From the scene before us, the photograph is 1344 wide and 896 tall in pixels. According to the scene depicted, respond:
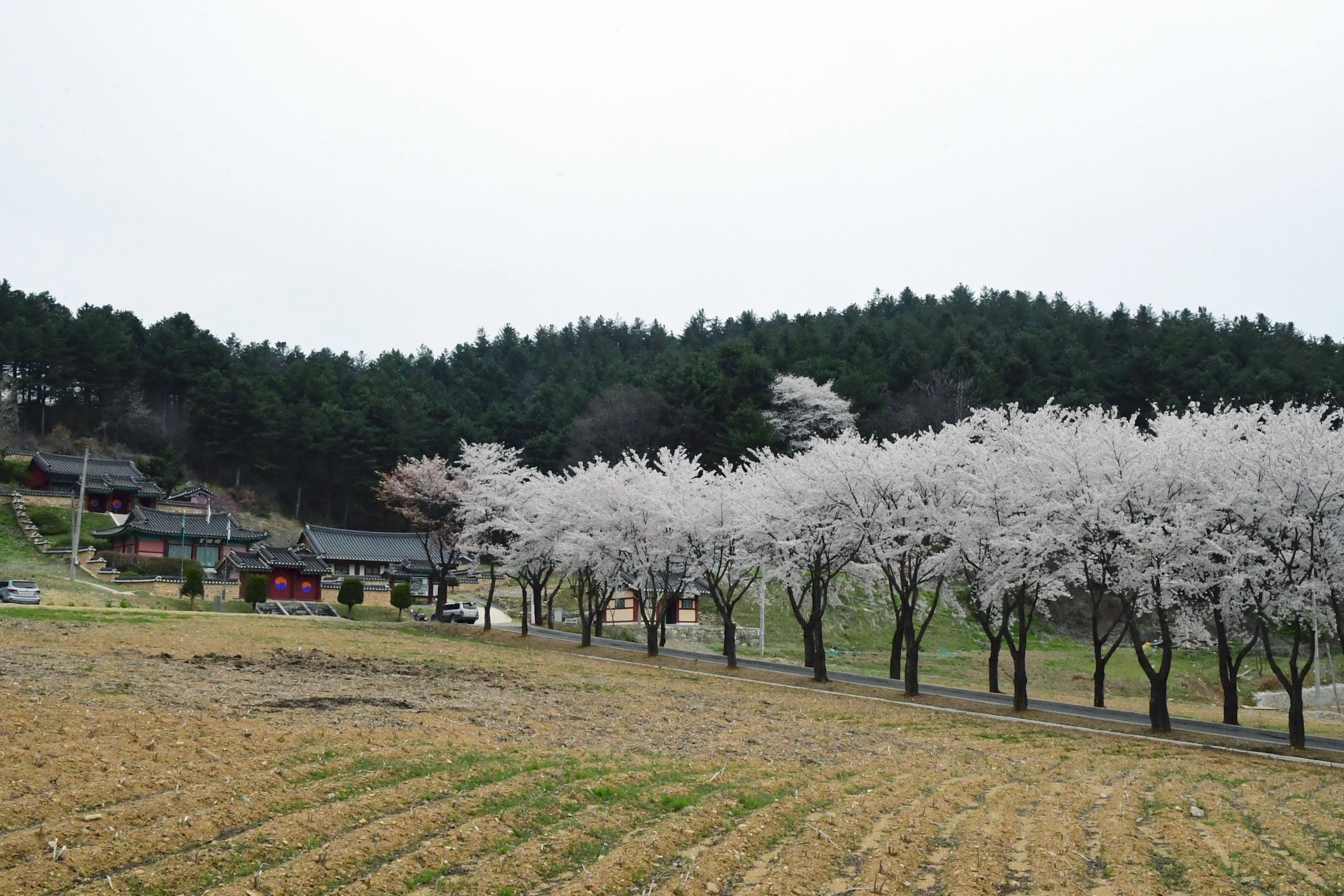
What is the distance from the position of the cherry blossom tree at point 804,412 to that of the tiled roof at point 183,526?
3790 centimetres

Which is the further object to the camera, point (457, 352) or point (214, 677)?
point (457, 352)

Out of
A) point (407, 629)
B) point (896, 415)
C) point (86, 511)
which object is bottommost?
point (407, 629)

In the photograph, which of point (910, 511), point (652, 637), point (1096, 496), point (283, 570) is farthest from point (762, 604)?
point (283, 570)

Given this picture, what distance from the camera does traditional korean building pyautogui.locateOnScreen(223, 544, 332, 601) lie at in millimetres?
61500

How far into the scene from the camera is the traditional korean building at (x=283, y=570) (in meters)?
61.5

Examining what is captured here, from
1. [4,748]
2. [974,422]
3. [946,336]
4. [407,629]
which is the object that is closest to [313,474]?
[407,629]

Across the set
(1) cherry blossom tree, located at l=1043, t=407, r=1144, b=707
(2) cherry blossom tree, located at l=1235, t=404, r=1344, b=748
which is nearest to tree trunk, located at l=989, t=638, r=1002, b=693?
(1) cherry blossom tree, located at l=1043, t=407, r=1144, b=707

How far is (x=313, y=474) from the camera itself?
3504 inches

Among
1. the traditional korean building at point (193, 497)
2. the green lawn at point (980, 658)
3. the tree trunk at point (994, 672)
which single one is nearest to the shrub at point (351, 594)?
the green lawn at point (980, 658)

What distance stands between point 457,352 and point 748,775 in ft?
378

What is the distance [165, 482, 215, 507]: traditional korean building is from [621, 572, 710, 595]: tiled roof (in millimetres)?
40059

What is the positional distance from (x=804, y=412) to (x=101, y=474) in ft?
175

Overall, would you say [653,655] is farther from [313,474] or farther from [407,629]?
[313,474]

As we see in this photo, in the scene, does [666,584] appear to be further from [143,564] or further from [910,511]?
[143,564]
